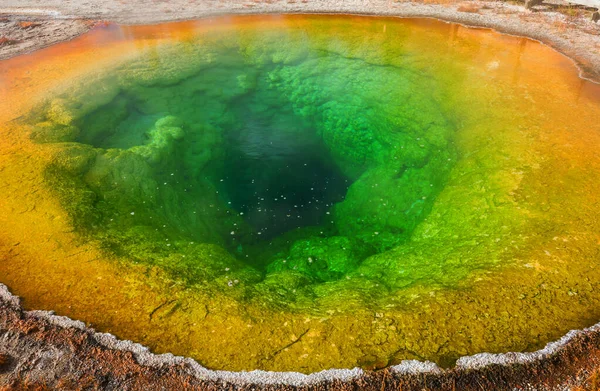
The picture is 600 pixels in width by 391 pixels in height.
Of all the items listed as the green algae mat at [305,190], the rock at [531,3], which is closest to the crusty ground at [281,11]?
the rock at [531,3]

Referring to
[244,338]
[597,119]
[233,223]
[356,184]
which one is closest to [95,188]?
[233,223]

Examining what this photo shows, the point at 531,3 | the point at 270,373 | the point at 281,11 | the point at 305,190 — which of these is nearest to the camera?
the point at 270,373

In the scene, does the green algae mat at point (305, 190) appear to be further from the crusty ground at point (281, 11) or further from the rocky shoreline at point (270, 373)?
the crusty ground at point (281, 11)

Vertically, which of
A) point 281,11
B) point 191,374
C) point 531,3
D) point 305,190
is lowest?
point 305,190

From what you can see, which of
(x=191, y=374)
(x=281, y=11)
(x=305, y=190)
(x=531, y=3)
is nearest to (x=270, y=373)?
(x=191, y=374)

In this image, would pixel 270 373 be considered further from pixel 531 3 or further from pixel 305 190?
pixel 531 3

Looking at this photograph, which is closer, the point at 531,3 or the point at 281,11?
the point at 531,3

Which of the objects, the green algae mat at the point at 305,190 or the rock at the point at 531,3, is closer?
the green algae mat at the point at 305,190

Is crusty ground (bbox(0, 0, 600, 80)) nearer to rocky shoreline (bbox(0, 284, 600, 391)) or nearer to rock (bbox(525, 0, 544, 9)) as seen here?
rock (bbox(525, 0, 544, 9))
